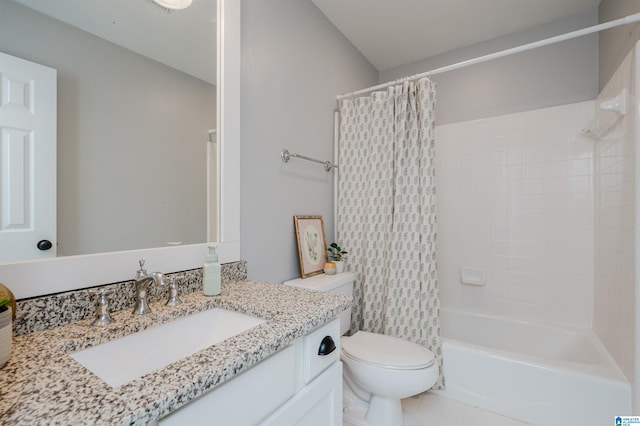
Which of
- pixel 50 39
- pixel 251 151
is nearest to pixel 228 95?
pixel 251 151

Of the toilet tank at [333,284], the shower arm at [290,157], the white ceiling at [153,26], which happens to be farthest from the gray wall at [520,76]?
the white ceiling at [153,26]

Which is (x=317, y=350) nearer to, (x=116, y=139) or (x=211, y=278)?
(x=211, y=278)

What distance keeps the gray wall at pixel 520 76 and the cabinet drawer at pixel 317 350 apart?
2.18 m

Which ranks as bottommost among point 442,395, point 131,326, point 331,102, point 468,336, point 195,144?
point 442,395

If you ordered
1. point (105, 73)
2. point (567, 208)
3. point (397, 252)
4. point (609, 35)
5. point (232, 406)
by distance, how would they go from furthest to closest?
point (567, 208), point (397, 252), point (609, 35), point (105, 73), point (232, 406)

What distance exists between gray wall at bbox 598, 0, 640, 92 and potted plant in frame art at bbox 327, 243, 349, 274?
6.06ft

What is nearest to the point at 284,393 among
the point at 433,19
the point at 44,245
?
the point at 44,245

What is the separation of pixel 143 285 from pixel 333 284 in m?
1.06

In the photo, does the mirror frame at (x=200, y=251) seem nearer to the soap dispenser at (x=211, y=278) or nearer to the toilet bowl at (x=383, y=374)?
the soap dispenser at (x=211, y=278)

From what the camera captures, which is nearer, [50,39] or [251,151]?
[50,39]

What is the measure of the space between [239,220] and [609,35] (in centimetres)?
245

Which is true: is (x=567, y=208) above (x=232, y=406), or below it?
above

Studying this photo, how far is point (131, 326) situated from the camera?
2.56ft

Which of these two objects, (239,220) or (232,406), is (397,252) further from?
(232,406)
